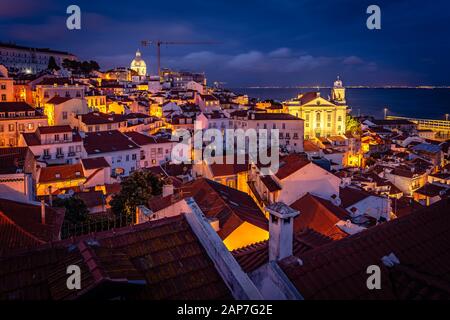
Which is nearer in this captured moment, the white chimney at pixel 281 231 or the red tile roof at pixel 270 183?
the white chimney at pixel 281 231

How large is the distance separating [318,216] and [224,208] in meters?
4.98

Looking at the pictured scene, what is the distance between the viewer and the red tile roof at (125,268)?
4172mm

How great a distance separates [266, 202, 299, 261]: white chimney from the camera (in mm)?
5734

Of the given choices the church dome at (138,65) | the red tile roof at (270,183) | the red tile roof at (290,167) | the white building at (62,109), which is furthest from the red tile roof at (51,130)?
the church dome at (138,65)

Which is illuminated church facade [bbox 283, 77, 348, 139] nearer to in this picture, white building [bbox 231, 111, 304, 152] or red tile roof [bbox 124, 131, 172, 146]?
white building [bbox 231, 111, 304, 152]

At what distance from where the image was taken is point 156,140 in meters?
39.4

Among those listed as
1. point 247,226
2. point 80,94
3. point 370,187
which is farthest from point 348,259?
point 80,94

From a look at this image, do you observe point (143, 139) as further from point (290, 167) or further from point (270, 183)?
point (290, 167)

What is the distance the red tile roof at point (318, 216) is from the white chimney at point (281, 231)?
8.68 m

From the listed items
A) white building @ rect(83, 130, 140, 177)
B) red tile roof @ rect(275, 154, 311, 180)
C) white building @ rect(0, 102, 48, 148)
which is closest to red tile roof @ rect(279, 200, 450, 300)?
red tile roof @ rect(275, 154, 311, 180)

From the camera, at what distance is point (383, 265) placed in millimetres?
5730

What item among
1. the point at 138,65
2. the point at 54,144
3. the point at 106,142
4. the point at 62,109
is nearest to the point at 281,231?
the point at 54,144

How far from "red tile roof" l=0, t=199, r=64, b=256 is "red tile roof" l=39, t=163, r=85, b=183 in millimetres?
15413

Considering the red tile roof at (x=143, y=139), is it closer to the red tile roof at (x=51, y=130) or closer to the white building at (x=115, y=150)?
the white building at (x=115, y=150)
